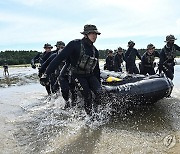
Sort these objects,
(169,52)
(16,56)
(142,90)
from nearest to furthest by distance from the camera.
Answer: (142,90) < (169,52) < (16,56)

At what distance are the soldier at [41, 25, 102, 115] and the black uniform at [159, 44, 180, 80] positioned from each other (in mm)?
3049

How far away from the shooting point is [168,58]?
8.59 meters

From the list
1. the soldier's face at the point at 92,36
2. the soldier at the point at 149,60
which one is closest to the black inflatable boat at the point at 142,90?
the soldier's face at the point at 92,36

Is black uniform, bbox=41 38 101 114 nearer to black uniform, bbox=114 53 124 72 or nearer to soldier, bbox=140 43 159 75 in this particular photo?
soldier, bbox=140 43 159 75

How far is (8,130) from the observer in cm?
576

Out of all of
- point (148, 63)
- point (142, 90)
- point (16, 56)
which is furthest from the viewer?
point (16, 56)

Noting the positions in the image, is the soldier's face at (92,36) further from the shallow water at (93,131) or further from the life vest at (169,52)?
the life vest at (169,52)

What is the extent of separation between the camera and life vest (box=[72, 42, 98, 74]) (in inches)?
227

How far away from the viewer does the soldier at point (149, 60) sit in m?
9.16

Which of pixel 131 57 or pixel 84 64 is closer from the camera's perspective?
pixel 84 64

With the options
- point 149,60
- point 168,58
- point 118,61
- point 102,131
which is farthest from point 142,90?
point 118,61

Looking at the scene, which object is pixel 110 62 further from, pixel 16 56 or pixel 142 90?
pixel 16 56

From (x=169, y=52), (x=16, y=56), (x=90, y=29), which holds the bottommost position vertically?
(x=16, y=56)

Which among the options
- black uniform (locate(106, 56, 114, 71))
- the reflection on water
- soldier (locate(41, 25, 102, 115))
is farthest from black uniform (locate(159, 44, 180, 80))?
black uniform (locate(106, 56, 114, 71))
